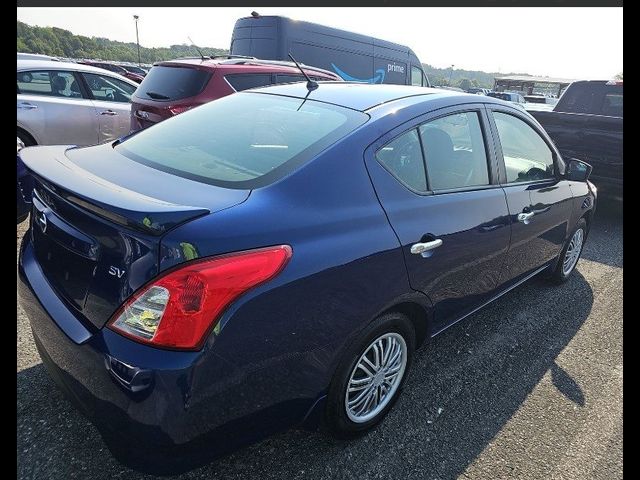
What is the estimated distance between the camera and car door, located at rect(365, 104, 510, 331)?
6.98ft

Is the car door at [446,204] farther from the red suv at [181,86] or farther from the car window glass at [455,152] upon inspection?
the red suv at [181,86]

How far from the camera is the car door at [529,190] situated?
2.92 meters

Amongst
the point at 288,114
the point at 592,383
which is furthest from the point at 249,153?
the point at 592,383

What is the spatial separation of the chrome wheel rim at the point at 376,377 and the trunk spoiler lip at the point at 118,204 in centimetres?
110

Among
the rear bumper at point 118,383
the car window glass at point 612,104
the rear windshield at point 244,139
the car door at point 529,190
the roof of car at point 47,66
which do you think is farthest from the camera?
the car window glass at point 612,104

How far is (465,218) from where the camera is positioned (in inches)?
96.9

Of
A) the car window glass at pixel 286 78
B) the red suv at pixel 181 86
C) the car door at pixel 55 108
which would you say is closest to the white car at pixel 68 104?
the car door at pixel 55 108

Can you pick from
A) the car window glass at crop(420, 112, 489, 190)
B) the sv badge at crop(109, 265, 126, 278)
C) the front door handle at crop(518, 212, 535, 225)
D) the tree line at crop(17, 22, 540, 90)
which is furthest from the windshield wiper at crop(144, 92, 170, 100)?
the tree line at crop(17, 22, 540, 90)

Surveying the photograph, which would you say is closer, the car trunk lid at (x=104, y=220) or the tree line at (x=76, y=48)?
the car trunk lid at (x=104, y=220)

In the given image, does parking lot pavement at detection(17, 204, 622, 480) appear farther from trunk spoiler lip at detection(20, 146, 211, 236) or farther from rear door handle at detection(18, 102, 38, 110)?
rear door handle at detection(18, 102, 38, 110)

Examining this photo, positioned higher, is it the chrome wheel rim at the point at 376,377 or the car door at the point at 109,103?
the car door at the point at 109,103

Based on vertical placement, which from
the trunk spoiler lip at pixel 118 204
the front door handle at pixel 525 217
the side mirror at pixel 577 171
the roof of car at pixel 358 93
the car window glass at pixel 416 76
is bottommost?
the front door handle at pixel 525 217
